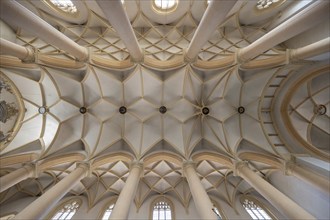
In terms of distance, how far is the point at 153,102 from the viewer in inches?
474

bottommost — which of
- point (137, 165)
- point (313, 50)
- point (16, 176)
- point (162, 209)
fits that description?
point (16, 176)

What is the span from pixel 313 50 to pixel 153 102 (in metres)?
8.39

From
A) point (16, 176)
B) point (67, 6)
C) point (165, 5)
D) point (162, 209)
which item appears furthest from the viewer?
point (162, 209)

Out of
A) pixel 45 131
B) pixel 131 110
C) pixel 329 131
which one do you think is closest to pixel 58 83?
pixel 45 131

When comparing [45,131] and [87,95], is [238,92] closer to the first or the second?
[87,95]

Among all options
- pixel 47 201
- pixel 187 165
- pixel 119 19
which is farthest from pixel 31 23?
pixel 187 165

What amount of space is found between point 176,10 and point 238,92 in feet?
20.5

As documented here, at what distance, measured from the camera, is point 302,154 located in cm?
961

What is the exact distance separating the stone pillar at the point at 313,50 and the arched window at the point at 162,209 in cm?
1080

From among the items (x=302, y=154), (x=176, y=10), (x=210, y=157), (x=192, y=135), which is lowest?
(x=302, y=154)

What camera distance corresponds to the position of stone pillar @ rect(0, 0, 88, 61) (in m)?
5.43

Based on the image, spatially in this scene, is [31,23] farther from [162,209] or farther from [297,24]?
[162,209]

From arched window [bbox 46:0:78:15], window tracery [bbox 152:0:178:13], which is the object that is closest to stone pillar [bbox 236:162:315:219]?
window tracery [bbox 152:0:178:13]

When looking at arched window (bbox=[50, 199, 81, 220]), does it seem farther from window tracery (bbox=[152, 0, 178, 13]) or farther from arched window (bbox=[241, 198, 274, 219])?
window tracery (bbox=[152, 0, 178, 13])
